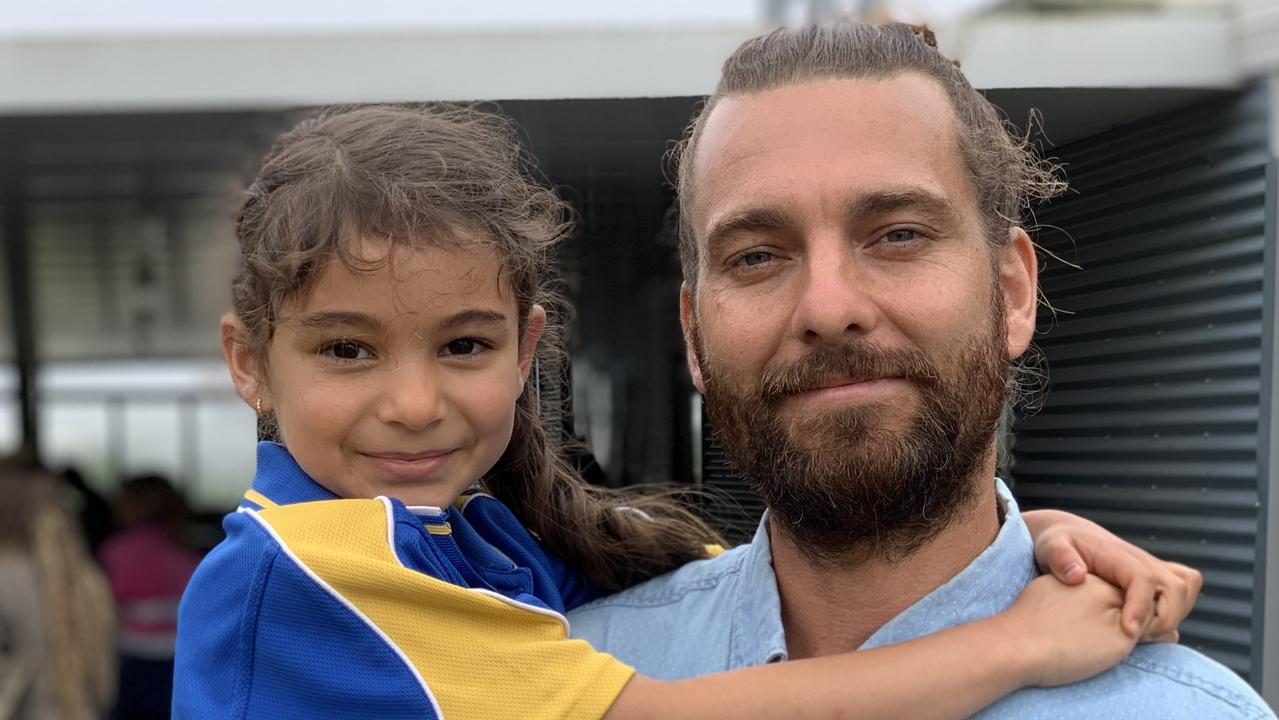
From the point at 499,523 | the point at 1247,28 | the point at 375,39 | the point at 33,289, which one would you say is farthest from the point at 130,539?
the point at 1247,28

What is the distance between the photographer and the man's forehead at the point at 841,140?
1352 mm

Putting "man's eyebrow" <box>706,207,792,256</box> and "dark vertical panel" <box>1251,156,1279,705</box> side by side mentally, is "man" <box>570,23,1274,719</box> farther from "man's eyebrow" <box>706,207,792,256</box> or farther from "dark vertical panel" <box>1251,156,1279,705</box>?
"dark vertical panel" <box>1251,156,1279,705</box>

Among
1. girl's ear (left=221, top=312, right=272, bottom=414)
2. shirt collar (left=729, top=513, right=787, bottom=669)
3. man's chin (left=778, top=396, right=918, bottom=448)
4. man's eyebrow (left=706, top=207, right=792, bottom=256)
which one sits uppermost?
man's eyebrow (left=706, top=207, right=792, bottom=256)

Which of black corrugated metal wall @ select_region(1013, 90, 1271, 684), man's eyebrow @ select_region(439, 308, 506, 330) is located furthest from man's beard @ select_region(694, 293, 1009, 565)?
black corrugated metal wall @ select_region(1013, 90, 1271, 684)

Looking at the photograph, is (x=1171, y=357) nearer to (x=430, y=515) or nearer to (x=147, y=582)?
(x=430, y=515)

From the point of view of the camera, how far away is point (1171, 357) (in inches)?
112

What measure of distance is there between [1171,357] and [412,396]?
6.58ft

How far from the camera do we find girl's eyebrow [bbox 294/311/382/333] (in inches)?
58.9

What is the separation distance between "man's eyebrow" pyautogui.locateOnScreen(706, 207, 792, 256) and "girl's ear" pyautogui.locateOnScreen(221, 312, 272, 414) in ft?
2.10

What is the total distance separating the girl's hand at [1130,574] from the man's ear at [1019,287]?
0.22 meters

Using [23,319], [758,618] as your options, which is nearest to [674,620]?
[758,618]

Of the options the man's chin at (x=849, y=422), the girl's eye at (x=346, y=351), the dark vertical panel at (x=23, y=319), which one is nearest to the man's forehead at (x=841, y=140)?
the man's chin at (x=849, y=422)

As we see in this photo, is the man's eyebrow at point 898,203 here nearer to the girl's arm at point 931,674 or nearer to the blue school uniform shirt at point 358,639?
the girl's arm at point 931,674

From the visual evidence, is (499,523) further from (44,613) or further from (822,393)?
(44,613)
